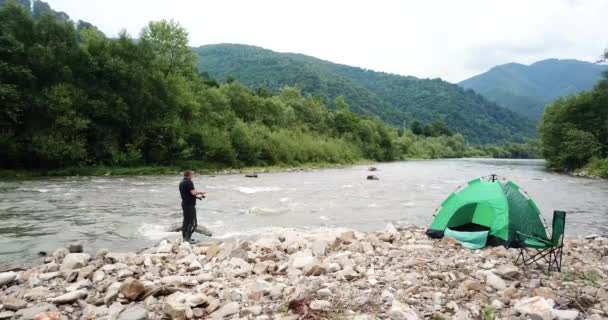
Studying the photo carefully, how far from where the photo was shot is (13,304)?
613 centimetres

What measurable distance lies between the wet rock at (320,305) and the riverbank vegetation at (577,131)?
47.9 m

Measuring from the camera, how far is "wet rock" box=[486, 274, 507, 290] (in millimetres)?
6766

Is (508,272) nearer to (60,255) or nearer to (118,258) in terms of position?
(118,258)

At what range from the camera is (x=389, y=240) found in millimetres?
11000

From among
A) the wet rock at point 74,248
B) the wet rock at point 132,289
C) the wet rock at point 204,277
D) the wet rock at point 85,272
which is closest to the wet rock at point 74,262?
the wet rock at point 85,272

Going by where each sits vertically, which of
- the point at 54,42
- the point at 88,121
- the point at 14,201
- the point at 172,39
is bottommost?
the point at 14,201

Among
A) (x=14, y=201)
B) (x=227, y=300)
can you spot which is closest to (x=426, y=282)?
(x=227, y=300)

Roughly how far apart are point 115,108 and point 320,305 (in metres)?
36.7

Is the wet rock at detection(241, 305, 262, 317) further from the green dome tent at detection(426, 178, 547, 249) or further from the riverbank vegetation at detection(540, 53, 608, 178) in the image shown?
the riverbank vegetation at detection(540, 53, 608, 178)

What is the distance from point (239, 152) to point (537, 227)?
41801mm

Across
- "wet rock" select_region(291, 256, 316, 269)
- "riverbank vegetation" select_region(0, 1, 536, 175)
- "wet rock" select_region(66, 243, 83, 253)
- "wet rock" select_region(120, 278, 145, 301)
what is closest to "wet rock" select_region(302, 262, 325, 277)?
"wet rock" select_region(291, 256, 316, 269)

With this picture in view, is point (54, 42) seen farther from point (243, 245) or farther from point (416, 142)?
point (416, 142)

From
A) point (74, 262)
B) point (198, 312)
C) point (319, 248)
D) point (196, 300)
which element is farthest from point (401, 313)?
point (74, 262)

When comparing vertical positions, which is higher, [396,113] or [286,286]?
[396,113]
